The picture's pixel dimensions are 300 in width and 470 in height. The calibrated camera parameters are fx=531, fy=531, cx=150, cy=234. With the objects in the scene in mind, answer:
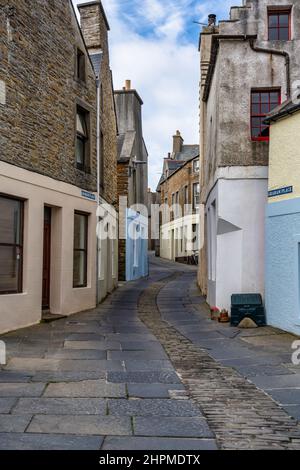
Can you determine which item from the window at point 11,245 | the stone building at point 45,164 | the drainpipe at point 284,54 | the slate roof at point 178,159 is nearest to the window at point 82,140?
the stone building at point 45,164

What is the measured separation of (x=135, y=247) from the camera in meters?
27.2

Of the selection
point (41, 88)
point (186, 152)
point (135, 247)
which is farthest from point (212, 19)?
point (186, 152)

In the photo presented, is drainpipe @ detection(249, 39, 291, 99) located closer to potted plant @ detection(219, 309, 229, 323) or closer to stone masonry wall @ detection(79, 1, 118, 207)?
potted plant @ detection(219, 309, 229, 323)

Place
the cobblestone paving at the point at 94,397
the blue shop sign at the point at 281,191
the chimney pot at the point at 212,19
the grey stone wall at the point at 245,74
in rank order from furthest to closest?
the chimney pot at the point at 212,19 → the grey stone wall at the point at 245,74 → the blue shop sign at the point at 281,191 → the cobblestone paving at the point at 94,397

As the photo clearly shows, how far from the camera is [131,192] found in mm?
26328

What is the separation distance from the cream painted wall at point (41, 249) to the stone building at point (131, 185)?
8.58 meters

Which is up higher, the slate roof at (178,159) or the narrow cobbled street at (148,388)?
the slate roof at (178,159)

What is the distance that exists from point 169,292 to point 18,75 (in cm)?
1118

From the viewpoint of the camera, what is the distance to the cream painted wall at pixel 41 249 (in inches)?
447

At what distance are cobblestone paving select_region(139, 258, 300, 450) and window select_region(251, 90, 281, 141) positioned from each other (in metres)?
5.95

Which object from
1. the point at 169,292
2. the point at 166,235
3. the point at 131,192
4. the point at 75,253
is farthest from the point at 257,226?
the point at 166,235

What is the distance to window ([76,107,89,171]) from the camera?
15.4 meters

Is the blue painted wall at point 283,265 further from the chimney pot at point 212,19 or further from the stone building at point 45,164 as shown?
the chimney pot at point 212,19

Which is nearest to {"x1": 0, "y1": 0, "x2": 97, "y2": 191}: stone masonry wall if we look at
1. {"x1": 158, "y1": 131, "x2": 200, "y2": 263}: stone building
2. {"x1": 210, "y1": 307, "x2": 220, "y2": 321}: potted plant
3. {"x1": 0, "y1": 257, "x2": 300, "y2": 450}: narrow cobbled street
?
{"x1": 0, "y1": 257, "x2": 300, "y2": 450}: narrow cobbled street
